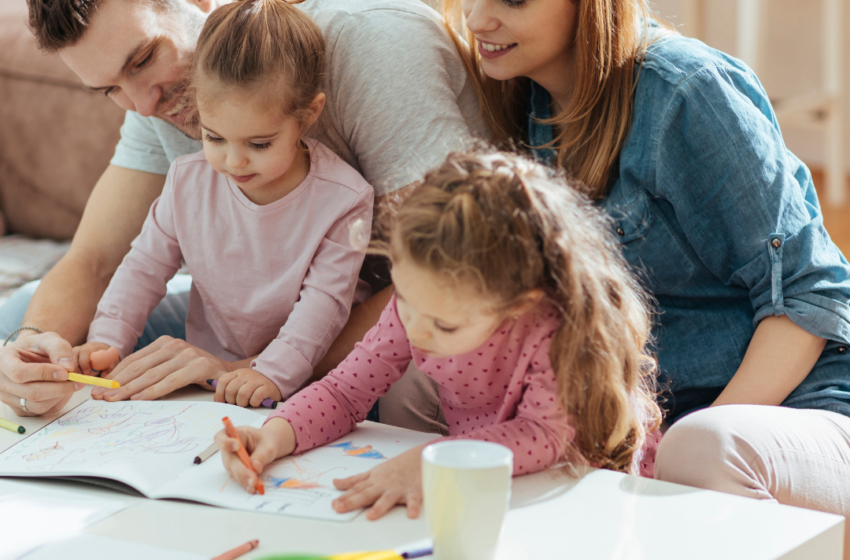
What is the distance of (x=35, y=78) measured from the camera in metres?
2.00

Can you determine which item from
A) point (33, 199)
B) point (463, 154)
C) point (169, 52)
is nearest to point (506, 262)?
point (463, 154)

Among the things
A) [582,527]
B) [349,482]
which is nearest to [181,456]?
[349,482]

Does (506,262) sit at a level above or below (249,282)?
above

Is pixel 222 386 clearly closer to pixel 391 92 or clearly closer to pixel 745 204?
pixel 391 92

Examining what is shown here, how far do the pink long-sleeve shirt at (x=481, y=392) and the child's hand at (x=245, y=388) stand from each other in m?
0.12

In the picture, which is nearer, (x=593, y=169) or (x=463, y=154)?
(x=463, y=154)

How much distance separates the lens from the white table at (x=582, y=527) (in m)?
0.62

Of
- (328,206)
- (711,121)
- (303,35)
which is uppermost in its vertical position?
(303,35)

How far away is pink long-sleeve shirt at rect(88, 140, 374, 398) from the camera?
3.67 feet

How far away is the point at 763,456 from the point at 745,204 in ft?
1.09

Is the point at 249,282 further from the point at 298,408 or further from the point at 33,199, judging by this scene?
the point at 33,199

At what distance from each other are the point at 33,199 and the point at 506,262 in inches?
68.5

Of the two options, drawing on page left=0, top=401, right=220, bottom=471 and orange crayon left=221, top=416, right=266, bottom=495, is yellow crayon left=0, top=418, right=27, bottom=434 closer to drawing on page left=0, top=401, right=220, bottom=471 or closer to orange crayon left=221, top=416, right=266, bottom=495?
drawing on page left=0, top=401, right=220, bottom=471

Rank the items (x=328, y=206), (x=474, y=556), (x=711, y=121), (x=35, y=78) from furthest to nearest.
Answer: (x=35, y=78)
(x=328, y=206)
(x=711, y=121)
(x=474, y=556)
